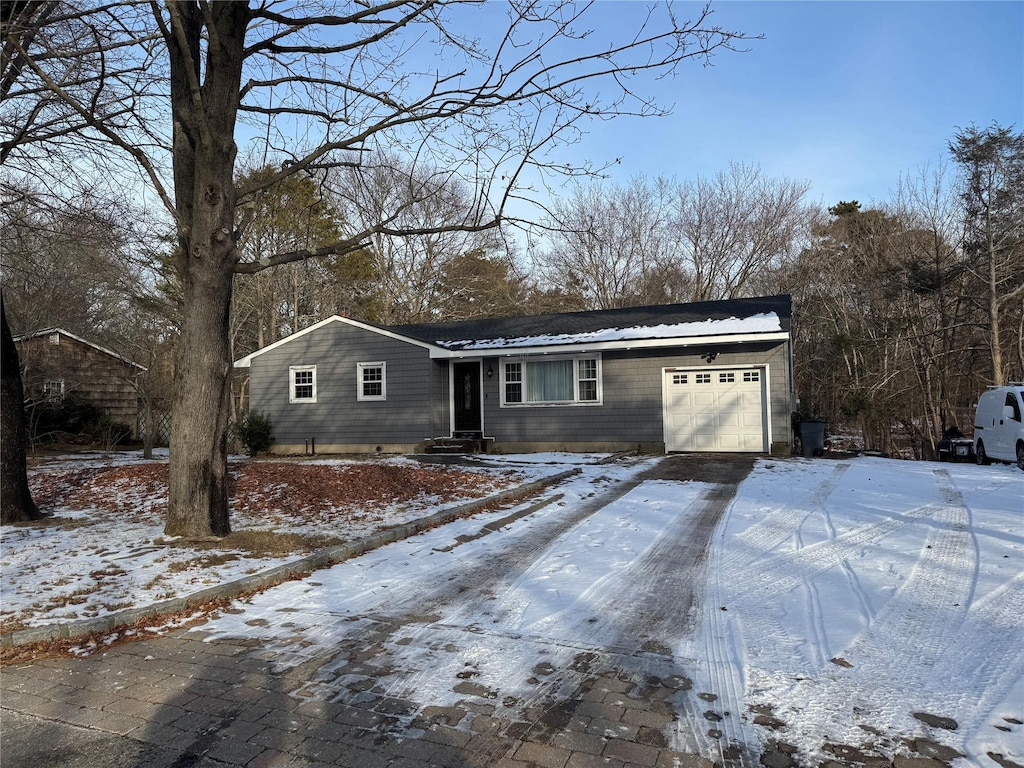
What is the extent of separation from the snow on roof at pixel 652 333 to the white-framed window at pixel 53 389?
37.6 feet

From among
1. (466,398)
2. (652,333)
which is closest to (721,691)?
(652,333)

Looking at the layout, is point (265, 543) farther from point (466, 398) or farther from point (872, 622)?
point (466, 398)

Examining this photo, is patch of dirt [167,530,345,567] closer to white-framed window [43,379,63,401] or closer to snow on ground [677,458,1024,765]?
snow on ground [677,458,1024,765]

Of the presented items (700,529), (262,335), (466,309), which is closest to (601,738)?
(700,529)

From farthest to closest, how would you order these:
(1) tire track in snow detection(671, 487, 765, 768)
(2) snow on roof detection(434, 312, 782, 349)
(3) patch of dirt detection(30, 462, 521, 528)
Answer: (2) snow on roof detection(434, 312, 782, 349)
(3) patch of dirt detection(30, 462, 521, 528)
(1) tire track in snow detection(671, 487, 765, 768)

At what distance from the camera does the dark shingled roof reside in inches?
628

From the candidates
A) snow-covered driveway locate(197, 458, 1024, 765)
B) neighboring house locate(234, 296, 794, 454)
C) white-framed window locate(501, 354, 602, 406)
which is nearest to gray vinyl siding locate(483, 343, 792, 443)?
neighboring house locate(234, 296, 794, 454)

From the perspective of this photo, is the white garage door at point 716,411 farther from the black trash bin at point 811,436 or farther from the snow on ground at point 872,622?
the snow on ground at point 872,622

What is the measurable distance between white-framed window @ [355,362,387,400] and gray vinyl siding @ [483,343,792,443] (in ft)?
9.52

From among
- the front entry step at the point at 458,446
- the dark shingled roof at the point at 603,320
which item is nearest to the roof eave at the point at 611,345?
the dark shingled roof at the point at 603,320

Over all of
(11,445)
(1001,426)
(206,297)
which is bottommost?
(1001,426)

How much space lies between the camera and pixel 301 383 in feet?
60.6

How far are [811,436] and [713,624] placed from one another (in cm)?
1251

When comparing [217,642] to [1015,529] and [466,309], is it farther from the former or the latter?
[466,309]
